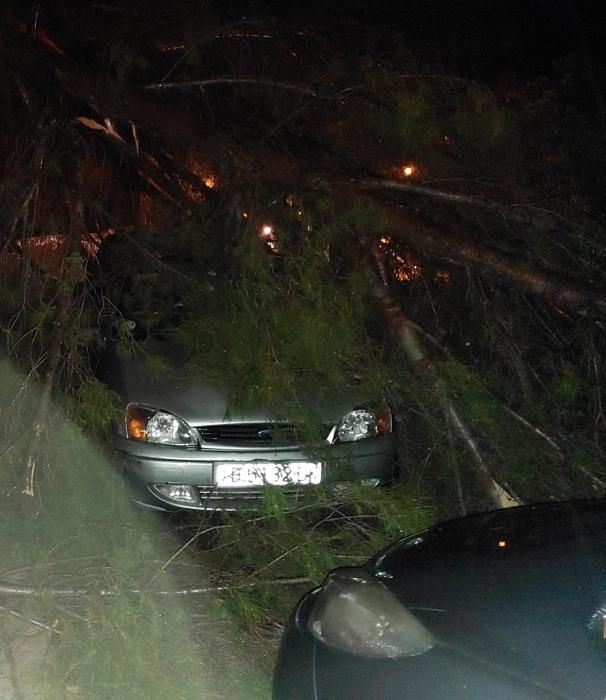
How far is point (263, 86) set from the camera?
5.70 m

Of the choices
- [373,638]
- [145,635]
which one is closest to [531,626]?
[373,638]

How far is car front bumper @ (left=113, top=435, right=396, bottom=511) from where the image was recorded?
14.1 feet

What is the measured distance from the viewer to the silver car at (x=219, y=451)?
4.30 metres

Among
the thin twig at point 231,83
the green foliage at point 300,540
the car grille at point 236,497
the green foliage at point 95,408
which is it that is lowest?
the green foliage at point 300,540

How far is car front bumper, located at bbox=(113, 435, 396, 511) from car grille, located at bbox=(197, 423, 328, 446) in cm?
5

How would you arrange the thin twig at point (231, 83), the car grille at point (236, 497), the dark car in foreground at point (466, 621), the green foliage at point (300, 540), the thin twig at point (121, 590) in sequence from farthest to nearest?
the thin twig at point (231, 83)
the car grille at point (236, 497)
the green foliage at point (300, 540)
the thin twig at point (121, 590)
the dark car in foreground at point (466, 621)

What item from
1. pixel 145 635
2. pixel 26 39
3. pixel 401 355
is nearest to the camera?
pixel 145 635

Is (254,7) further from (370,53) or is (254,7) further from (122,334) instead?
(122,334)

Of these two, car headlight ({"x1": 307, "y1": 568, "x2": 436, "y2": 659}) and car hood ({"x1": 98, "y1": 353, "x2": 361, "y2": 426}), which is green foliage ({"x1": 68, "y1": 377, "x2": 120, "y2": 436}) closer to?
car hood ({"x1": 98, "y1": 353, "x2": 361, "y2": 426})

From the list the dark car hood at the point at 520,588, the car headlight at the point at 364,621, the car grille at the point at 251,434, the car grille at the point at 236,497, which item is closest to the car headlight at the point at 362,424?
the car grille at the point at 251,434

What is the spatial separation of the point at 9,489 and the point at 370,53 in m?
3.69

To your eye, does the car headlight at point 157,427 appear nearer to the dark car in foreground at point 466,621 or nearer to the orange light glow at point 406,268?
the dark car in foreground at point 466,621

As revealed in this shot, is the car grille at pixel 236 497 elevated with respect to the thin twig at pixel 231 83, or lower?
lower

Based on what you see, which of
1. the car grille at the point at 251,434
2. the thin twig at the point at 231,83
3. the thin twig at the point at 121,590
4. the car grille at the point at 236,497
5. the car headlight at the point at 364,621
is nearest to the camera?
the car headlight at the point at 364,621
